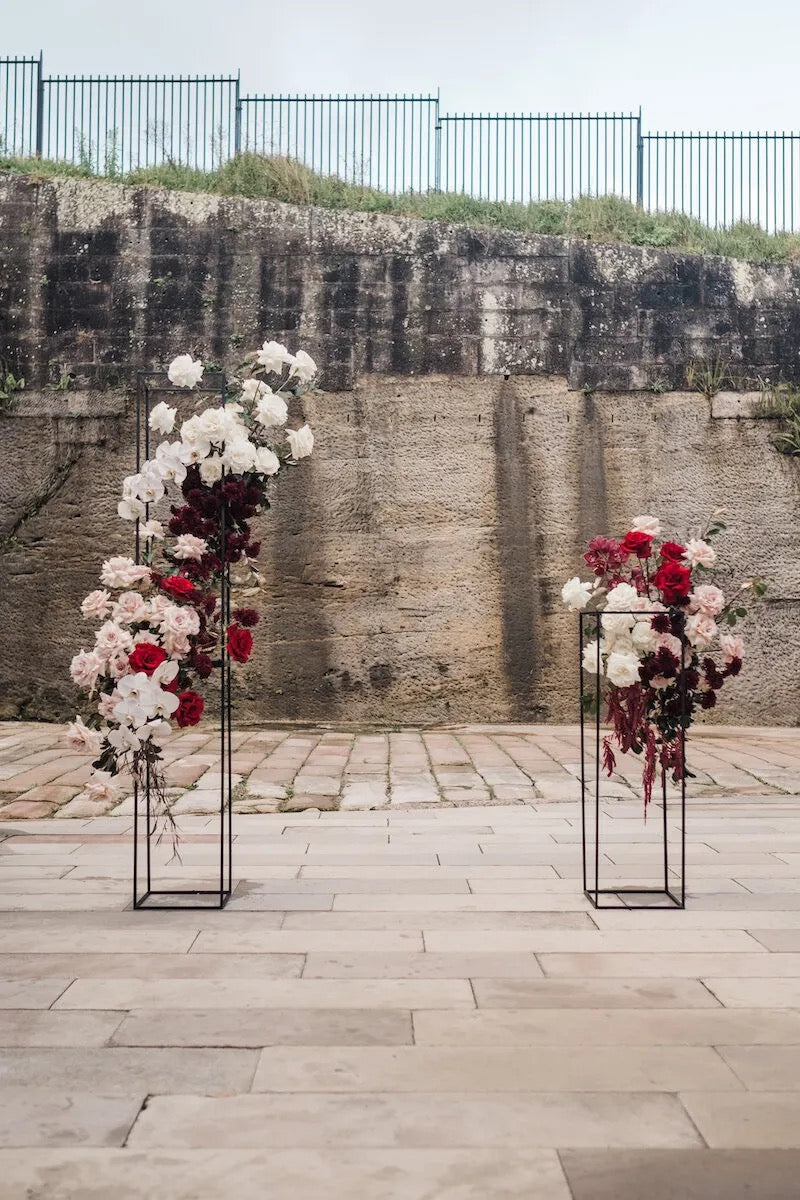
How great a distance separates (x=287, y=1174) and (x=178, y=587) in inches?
85.2

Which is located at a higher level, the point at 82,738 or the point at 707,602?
the point at 707,602

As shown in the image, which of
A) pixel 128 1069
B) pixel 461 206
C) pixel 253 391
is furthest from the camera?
pixel 461 206

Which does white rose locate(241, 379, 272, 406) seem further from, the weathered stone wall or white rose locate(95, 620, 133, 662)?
the weathered stone wall

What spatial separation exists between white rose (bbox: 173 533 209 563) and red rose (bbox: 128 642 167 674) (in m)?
0.37

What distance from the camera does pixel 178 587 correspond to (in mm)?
3725

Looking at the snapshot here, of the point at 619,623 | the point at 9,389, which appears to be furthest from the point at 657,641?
the point at 9,389

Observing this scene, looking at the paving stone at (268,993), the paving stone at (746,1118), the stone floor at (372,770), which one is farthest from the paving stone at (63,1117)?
the stone floor at (372,770)

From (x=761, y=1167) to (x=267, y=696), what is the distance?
780cm

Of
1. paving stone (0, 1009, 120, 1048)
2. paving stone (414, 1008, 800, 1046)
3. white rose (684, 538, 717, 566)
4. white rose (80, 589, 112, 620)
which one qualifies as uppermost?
white rose (684, 538, 717, 566)

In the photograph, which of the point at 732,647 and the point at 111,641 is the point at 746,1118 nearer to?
the point at 732,647

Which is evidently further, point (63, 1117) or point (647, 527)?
point (647, 527)

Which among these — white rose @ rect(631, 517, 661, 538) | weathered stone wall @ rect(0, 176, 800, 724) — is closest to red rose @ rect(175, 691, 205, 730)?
white rose @ rect(631, 517, 661, 538)

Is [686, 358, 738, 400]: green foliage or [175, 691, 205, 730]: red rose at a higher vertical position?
[686, 358, 738, 400]: green foliage

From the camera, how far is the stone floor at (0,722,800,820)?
592 centimetres
